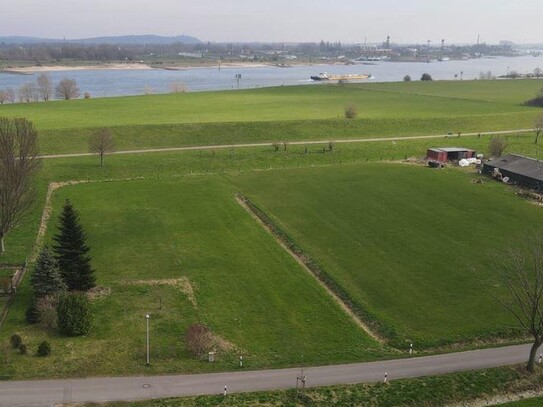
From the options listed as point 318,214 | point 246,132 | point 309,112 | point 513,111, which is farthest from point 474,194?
point 513,111

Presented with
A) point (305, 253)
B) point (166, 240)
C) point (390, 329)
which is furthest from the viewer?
point (166, 240)

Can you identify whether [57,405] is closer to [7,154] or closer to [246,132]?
[7,154]

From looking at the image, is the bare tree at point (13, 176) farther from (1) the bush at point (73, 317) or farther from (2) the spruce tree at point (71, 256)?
(1) the bush at point (73, 317)

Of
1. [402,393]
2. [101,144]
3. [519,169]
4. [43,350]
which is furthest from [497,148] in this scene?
[43,350]

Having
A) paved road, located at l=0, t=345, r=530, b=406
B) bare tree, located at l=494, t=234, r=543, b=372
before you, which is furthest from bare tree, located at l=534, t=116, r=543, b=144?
paved road, located at l=0, t=345, r=530, b=406

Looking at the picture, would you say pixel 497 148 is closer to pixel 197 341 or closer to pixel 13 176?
pixel 197 341

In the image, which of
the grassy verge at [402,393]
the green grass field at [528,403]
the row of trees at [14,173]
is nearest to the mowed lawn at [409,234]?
the grassy verge at [402,393]
